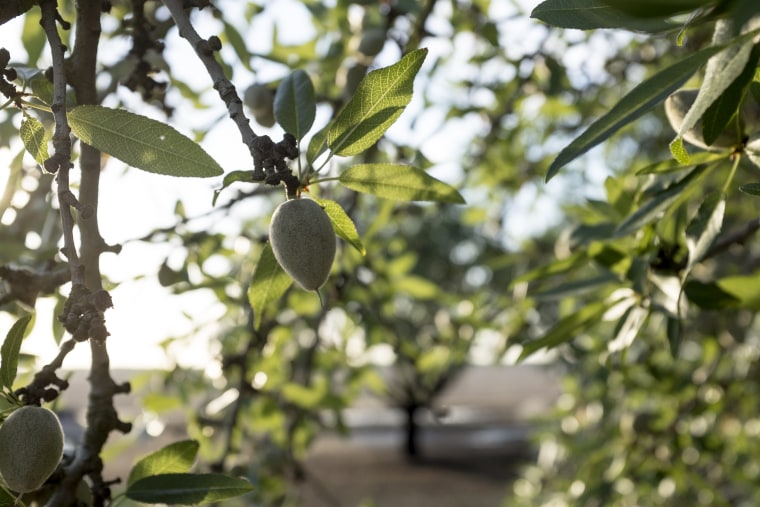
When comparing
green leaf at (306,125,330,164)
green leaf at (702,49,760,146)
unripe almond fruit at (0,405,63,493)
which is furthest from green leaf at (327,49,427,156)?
unripe almond fruit at (0,405,63,493)

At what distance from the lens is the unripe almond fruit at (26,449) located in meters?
0.69

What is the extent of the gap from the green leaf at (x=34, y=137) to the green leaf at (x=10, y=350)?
0.51ft

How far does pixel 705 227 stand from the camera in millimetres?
827

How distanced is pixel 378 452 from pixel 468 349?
9985 millimetres

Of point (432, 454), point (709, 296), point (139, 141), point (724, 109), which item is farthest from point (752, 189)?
point (432, 454)

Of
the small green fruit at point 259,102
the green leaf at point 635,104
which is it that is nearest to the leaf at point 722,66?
the green leaf at point 635,104

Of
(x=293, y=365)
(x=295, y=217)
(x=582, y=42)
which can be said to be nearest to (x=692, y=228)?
(x=295, y=217)

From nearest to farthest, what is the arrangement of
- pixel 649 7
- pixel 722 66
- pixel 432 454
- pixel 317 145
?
pixel 649 7 < pixel 722 66 < pixel 317 145 < pixel 432 454

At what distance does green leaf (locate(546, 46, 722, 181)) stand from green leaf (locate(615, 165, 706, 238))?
0.27 meters

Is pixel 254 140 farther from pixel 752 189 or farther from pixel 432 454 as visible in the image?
pixel 432 454

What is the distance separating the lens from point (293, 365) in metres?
2.55

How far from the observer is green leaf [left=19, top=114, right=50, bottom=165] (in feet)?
2.41

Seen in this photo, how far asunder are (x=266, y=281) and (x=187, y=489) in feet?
0.75

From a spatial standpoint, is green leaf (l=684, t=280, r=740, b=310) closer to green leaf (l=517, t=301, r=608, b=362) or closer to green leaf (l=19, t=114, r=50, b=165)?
green leaf (l=517, t=301, r=608, b=362)
